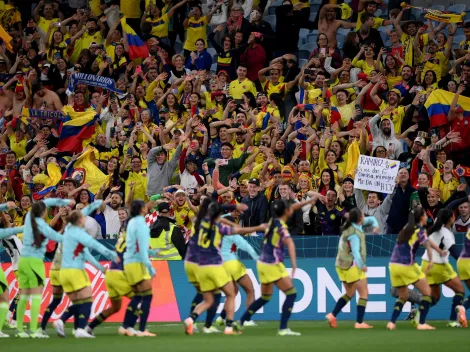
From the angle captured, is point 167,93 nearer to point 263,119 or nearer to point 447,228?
point 263,119

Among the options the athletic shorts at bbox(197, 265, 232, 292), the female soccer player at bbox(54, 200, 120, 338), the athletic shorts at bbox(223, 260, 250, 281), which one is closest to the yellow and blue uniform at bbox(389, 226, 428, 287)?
the athletic shorts at bbox(223, 260, 250, 281)

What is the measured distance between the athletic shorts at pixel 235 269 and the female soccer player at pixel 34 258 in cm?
281

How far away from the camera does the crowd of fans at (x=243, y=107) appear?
21969 mm

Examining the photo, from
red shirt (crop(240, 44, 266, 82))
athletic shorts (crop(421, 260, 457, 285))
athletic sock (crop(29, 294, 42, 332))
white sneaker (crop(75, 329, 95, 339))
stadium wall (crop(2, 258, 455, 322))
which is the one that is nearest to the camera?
white sneaker (crop(75, 329, 95, 339))

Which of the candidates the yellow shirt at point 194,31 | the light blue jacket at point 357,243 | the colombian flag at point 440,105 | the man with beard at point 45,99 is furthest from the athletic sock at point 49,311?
the yellow shirt at point 194,31

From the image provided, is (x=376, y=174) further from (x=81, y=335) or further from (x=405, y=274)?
(x=81, y=335)

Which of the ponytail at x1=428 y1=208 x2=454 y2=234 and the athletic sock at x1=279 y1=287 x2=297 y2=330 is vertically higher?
the ponytail at x1=428 y1=208 x2=454 y2=234

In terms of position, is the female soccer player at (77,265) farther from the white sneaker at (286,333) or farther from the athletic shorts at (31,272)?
the white sneaker at (286,333)

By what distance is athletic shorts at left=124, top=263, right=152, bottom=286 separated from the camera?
17.3 metres

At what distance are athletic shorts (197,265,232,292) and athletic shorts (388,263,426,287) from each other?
8.85 ft

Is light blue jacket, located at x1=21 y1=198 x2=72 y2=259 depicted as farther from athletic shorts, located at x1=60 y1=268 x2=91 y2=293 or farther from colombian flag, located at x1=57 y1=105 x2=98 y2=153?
colombian flag, located at x1=57 y1=105 x2=98 y2=153

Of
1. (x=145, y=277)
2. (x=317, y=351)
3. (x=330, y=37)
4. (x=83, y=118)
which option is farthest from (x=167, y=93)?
(x=317, y=351)

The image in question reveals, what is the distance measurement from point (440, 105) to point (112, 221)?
687 cm

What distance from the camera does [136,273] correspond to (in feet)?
56.7
